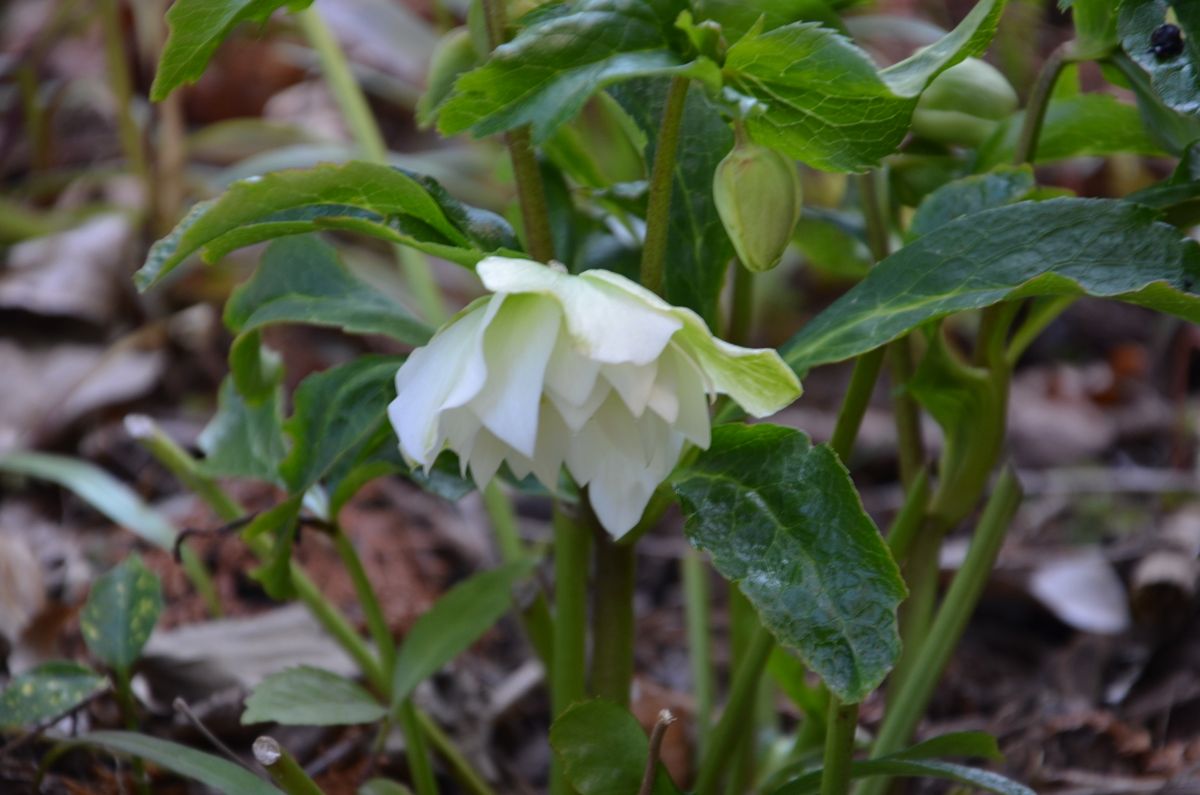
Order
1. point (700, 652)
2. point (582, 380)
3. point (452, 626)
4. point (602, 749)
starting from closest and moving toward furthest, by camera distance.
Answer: point (582, 380) → point (602, 749) → point (452, 626) → point (700, 652)

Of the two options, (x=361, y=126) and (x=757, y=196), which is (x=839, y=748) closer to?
(x=757, y=196)

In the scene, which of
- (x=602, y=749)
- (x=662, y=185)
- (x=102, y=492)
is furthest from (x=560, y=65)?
(x=102, y=492)

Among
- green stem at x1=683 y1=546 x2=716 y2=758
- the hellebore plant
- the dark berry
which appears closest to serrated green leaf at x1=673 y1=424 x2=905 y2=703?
the hellebore plant

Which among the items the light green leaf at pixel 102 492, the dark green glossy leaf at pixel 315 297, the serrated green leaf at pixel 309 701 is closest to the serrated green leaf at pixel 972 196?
the dark green glossy leaf at pixel 315 297

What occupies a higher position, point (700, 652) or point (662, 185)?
point (662, 185)

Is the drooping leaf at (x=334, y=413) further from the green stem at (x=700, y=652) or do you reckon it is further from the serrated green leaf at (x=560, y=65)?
the green stem at (x=700, y=652)

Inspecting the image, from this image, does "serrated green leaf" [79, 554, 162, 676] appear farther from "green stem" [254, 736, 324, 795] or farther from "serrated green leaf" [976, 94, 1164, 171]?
"serrated green leaf" [976, 94, 1164, 171]

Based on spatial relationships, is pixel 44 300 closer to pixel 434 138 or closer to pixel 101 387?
pixel 101 387
